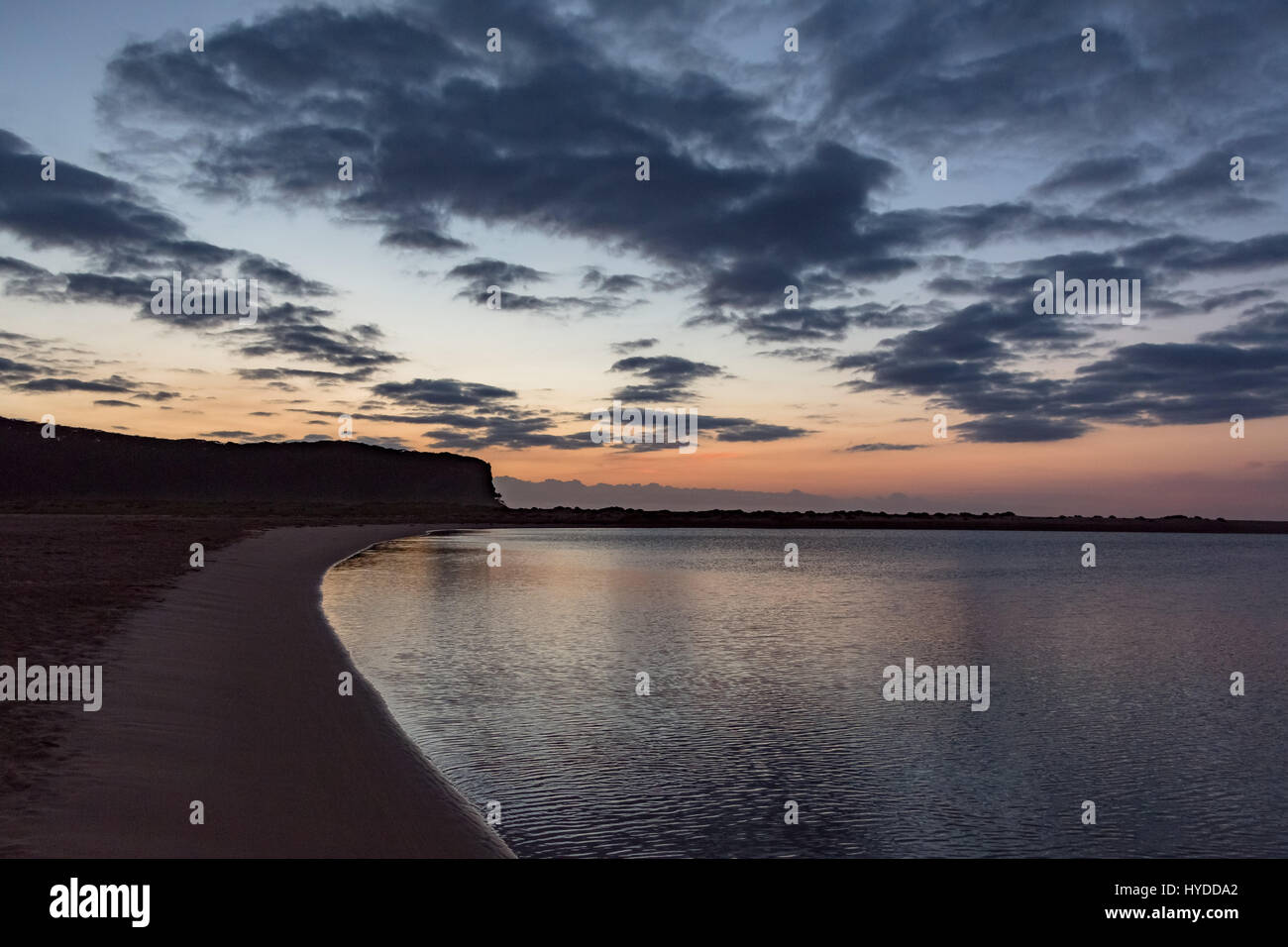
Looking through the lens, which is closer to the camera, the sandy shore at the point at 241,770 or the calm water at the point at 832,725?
the sandy shore at the point at 241,770

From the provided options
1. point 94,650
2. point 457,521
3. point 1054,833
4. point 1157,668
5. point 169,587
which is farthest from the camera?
point 457,521

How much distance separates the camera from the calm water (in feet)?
32.4

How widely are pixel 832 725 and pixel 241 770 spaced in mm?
9168

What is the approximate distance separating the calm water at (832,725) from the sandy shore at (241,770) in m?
0.87

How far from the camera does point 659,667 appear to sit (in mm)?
20031

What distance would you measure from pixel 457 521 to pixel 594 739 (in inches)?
7295

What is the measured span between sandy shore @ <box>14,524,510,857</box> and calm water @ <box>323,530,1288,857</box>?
2.86 feet

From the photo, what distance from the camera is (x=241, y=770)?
34.3 feet

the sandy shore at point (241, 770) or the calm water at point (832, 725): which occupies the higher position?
the sandy shore at point (241, 770)

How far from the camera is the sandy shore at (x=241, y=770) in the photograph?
824 cm

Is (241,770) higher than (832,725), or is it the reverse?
(241,770)

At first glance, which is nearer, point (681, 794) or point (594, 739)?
point (681, 794)
